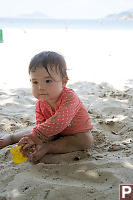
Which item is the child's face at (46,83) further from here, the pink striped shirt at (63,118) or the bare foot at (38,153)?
the bare foot at (38,153)

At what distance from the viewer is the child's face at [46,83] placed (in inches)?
62.8

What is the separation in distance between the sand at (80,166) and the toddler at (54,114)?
8 cm

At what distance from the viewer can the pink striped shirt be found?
1.64m

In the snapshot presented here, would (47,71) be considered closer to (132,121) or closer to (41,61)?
(41,61)

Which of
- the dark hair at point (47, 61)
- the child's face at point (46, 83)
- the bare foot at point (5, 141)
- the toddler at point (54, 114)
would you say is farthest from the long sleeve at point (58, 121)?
the bare foot at point (5, 141)

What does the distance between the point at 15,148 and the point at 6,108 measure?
1.00 meters

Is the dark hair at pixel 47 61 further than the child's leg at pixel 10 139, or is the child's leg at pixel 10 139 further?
the child's leg at pixel 10 139

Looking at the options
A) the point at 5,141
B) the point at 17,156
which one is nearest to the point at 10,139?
the point at 5,141

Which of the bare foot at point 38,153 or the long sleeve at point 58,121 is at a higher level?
the long sleeve at point 58,121

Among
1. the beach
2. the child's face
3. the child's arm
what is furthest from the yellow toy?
the child's face

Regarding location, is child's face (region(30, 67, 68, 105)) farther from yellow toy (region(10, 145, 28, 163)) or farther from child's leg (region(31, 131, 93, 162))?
yellow toy (region(10, 145, 28, 163))

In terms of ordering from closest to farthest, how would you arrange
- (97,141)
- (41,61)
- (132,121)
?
(41,61), (97,141), (132,121)

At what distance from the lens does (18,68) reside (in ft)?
16.4

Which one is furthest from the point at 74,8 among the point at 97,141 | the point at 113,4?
the point at 97,141
